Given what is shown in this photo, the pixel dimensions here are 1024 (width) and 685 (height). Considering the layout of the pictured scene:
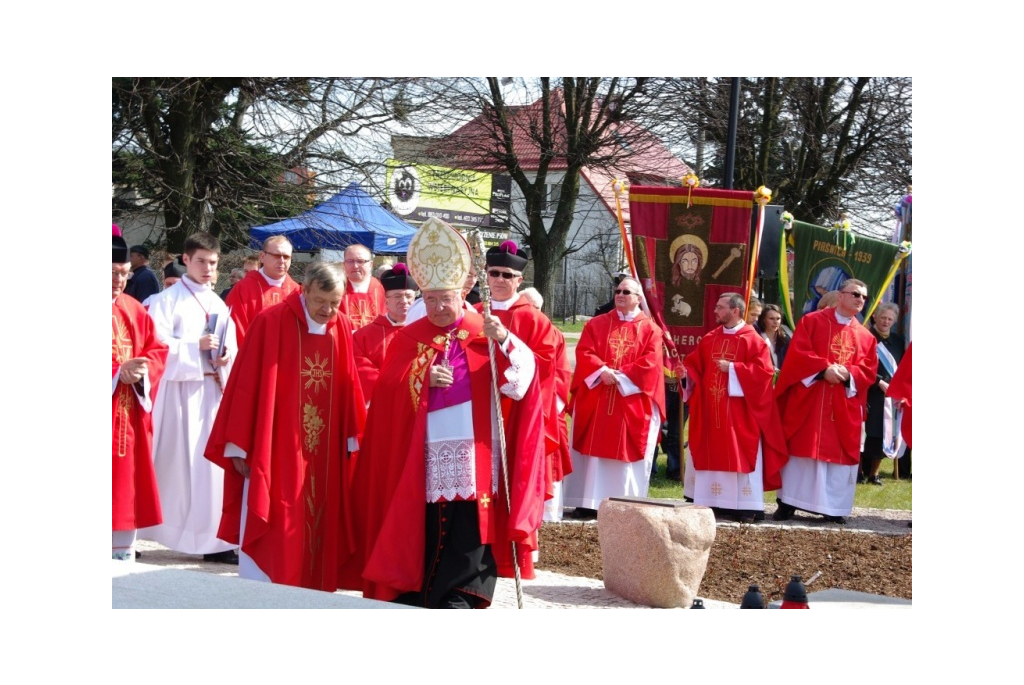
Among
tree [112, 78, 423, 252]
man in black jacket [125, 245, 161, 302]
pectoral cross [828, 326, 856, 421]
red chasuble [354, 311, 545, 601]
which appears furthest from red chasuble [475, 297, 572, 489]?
tree [112, 78, 423, 252]

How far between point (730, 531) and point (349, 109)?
7.37 metres

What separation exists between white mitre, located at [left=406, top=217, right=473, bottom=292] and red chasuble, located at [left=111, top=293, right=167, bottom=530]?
234cm

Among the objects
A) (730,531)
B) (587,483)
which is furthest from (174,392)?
(730,531)

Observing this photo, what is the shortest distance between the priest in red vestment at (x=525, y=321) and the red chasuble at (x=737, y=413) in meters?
2.67

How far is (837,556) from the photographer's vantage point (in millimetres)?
8492

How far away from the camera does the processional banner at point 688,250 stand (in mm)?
10648

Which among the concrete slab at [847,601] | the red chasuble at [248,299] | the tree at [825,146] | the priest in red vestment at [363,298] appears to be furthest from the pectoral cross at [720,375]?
the tree at [825,146]

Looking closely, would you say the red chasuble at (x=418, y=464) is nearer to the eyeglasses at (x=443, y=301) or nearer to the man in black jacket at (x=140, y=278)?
the eyeglasses at (x=443, y=301)

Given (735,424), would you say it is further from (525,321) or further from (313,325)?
(313,325)

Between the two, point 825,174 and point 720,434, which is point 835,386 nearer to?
point 720,434

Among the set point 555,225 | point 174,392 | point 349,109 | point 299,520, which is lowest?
point 299,520

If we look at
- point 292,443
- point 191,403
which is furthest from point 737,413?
point 292,443

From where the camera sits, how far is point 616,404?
9969 mm

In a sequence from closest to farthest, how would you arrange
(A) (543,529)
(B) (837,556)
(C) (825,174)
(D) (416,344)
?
1. (D) (416,344)
2. (B) (837,556)
3. (A) (543,529)
4. (C) (825,174)
